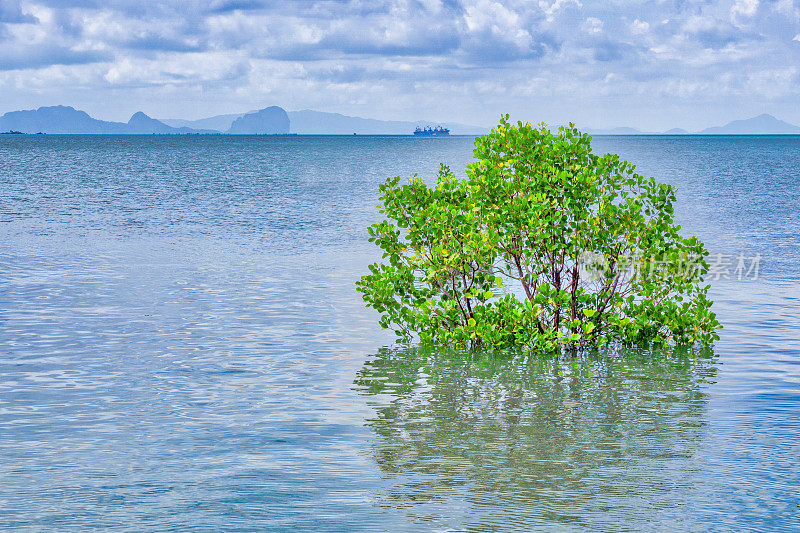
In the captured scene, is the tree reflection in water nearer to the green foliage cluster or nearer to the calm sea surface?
the calm sea surface

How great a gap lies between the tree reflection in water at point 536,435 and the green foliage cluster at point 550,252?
1.82ft

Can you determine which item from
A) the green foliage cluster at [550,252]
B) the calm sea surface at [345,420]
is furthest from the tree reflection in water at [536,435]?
the green foliage cluster at [550,252]

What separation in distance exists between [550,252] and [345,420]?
5.50 meters

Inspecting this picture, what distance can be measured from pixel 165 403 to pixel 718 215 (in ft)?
142

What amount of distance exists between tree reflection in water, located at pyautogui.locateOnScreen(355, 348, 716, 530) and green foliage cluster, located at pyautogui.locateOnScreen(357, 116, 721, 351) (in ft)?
1.82

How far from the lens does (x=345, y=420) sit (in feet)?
38.7

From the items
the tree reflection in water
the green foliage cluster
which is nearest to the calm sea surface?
the tree reflection in water

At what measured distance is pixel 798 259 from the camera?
29234 millimetres

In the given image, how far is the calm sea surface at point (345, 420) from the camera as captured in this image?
8.70 metres

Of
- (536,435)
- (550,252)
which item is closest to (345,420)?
(536,435)

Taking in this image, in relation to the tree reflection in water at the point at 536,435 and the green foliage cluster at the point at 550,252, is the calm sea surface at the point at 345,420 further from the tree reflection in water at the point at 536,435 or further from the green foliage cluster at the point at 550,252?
the green foliage cluster at the point at 550,252

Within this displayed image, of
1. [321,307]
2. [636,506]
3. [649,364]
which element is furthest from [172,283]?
[636,506]

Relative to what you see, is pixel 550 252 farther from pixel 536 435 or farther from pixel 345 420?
pixel 345 420

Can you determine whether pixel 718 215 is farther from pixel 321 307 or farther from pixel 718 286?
pixel 321 307
